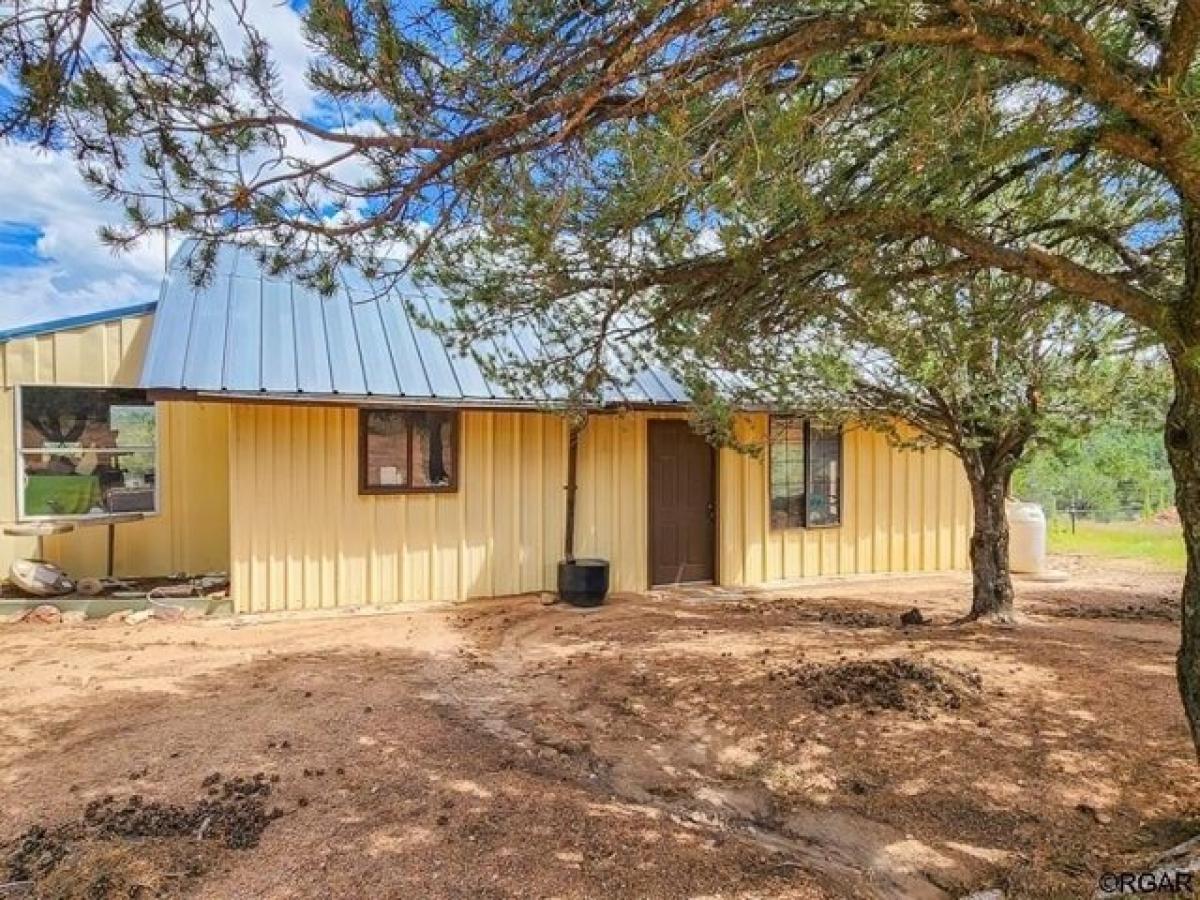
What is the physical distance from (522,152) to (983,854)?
3.44 meters

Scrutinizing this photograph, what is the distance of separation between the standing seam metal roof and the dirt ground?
2373mm

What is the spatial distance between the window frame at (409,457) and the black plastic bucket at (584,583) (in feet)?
5.24

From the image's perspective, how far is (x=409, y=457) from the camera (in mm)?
7918

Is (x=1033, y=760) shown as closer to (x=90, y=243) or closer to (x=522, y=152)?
(x=522, y=152)

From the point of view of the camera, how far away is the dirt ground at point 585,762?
9.34 ft

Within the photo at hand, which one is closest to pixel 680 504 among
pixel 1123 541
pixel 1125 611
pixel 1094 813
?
pixel 1125 611

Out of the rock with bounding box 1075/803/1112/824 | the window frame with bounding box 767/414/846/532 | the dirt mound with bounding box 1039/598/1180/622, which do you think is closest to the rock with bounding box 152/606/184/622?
the window frame with bounding box 767/414/846/532

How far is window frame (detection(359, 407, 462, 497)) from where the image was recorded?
301 inches

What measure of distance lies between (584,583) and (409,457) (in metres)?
2.40

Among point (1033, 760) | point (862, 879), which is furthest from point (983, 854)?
point (1033, 760)

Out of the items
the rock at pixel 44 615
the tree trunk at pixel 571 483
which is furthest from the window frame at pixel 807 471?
the rock at pixel 44 615

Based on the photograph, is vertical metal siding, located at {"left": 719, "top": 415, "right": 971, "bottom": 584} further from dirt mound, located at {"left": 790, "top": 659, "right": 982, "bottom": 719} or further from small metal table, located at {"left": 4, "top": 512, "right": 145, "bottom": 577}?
small metal table, located at {"left": 4, "top": 512, "right": 145, "bottom": 577}

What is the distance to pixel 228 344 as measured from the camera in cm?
727

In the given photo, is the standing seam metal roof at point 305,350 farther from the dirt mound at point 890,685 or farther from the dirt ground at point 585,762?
the dirt mound at point 890,685
